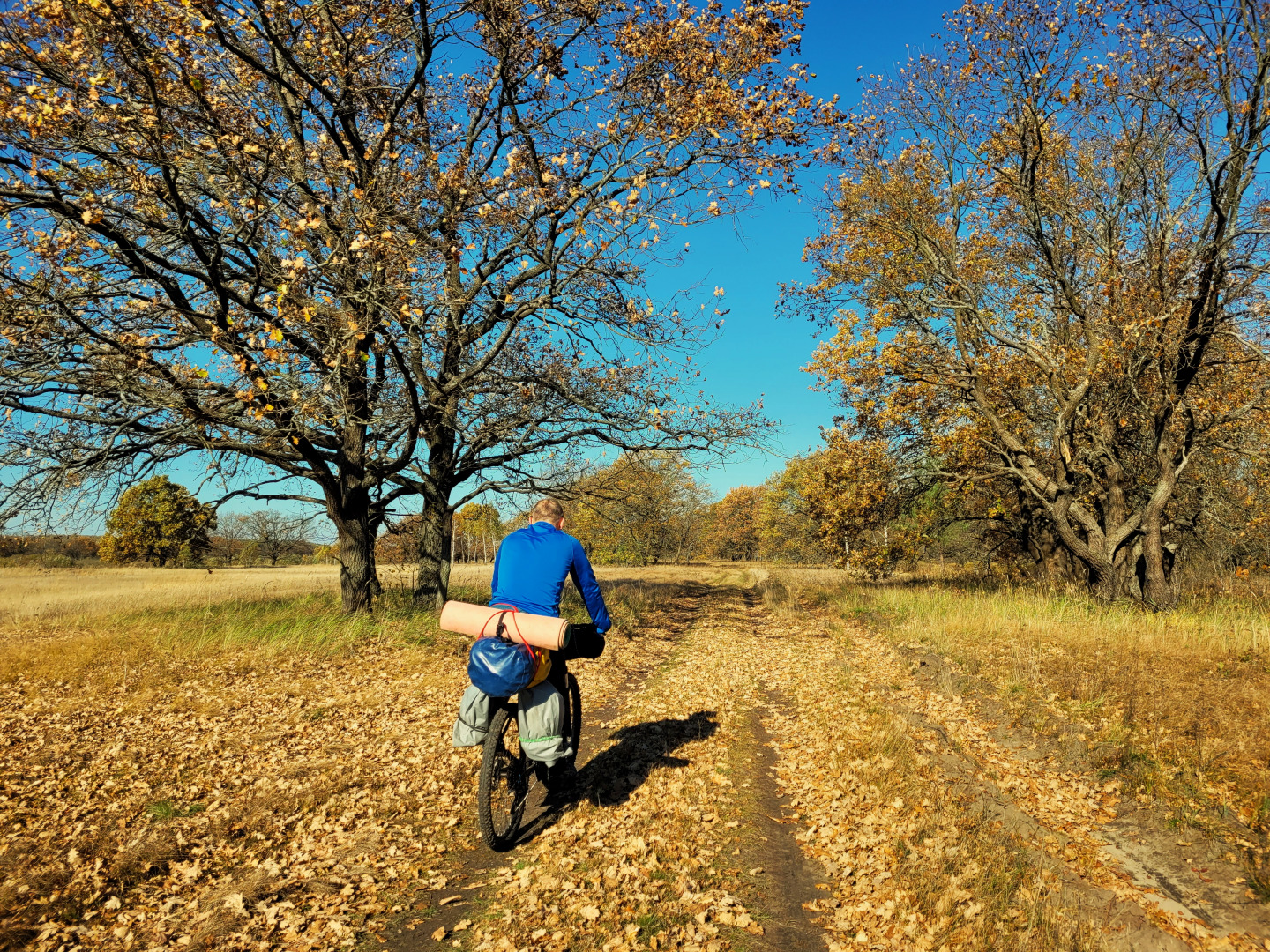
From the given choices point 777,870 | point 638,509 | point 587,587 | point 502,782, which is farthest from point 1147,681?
point 638,509

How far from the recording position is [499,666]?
4.56m

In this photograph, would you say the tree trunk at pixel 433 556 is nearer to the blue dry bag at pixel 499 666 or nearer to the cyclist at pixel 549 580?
the cyclist at pixel 549 580

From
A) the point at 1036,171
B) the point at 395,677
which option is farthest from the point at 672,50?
the point at 395,677

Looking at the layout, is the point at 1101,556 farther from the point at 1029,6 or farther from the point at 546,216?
the point at 546,216

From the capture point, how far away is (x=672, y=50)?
10.8m

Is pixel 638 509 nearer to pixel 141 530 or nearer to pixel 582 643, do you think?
pixel 582 643

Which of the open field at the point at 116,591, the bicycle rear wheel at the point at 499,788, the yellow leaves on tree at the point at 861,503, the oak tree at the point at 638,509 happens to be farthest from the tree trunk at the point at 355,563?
the yellow leaves on tree at the point at 861,503

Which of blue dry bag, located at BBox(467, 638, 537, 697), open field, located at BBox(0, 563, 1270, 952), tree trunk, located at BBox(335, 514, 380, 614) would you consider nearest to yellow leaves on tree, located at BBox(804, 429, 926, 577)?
open field, located at BBox(0, 563, 1270, 952)

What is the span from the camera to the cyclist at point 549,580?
493 cm

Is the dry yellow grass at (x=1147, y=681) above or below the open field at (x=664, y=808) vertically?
above

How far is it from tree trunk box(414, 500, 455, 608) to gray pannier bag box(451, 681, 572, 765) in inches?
401

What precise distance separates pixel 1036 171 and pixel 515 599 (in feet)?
54.9

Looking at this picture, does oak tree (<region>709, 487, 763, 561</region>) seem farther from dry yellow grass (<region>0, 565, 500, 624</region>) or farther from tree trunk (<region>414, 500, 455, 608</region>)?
tree trunk (<region>414, 500, 455, 608</region>)

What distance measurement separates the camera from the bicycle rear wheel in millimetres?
4562
